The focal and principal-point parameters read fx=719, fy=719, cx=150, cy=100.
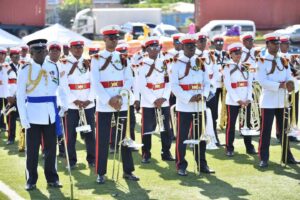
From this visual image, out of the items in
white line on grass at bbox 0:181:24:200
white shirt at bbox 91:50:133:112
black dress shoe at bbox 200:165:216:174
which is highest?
white shirt at bbox 91:50:133:112

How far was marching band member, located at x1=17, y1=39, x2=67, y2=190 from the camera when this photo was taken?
9.81 meters

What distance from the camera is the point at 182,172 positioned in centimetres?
1083

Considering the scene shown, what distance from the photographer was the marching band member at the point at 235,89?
12.5m

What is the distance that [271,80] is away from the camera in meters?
11.1

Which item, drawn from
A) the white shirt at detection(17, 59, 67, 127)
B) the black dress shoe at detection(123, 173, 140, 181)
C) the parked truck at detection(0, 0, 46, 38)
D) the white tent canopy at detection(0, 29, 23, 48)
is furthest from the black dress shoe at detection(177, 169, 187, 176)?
the parked truck at detection(0, 0, 46, 38)

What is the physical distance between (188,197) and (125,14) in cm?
3982

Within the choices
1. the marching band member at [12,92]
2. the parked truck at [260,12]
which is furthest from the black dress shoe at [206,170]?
the parked truck at [260,12]

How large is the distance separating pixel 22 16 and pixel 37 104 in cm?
3666

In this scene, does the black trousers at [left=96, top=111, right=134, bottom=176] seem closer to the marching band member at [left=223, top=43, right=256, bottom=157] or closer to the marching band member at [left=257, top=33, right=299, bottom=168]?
the marching band member at [left=257, top=33, right=299, bottom=168]

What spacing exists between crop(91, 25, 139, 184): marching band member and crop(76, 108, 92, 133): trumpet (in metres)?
Result: 1.11

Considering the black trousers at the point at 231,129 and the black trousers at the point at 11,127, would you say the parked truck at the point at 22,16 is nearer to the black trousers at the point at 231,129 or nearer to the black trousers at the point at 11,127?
the black trousers at the point at 11,127

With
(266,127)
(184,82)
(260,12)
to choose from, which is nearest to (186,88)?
(184,82)

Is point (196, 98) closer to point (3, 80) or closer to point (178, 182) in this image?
point (178, 182)

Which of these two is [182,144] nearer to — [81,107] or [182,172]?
[182,172]
